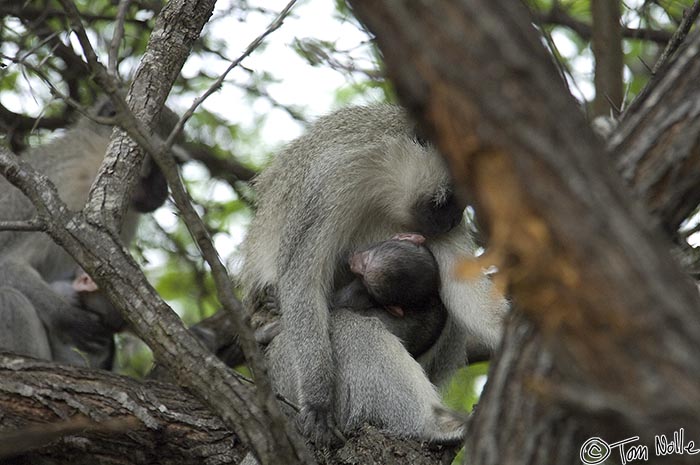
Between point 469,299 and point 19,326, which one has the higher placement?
point 469,299

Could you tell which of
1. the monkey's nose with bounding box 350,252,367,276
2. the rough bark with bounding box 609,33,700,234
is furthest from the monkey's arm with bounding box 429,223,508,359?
the rough bark with bounding box 609,33,700,234

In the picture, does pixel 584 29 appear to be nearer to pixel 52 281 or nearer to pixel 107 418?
pixel 107 418

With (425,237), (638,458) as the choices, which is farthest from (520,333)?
(425,237)

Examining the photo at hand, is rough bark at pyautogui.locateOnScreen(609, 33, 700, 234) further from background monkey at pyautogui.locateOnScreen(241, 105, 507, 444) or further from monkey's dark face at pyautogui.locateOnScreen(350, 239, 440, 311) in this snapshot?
monkey's dark face at pyautogui.locateOnScreen(350, 239, 440, 311)

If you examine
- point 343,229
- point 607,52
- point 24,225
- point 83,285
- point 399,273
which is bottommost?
point 83,285

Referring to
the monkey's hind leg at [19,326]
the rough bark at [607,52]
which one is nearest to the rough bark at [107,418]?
the monkey's hind leg at [19,326]

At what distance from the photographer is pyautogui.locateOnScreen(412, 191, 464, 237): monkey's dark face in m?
5.04

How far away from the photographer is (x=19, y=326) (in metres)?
6.61

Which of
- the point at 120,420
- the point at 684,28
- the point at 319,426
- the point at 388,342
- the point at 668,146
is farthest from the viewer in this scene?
the point at 388,342

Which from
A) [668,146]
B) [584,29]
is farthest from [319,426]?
[584,29]

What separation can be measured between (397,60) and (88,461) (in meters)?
3.28

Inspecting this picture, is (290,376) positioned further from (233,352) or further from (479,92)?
(479,92)

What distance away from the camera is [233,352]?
6.48m

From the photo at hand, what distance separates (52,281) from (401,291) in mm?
3721
